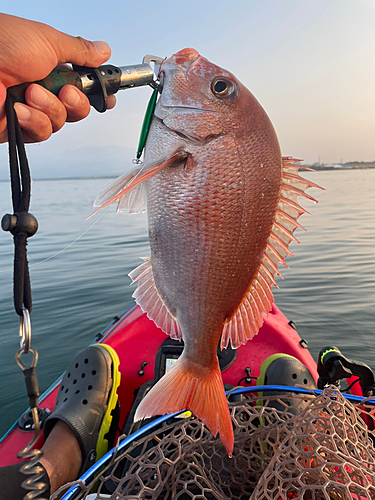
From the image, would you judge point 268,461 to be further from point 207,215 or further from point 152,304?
point 207,215

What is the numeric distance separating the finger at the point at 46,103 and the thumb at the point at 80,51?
0.67 ft

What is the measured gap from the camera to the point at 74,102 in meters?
1.53

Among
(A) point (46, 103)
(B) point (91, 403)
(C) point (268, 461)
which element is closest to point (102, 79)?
(A) point (46, 103)

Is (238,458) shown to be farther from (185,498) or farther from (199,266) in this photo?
(199,266)

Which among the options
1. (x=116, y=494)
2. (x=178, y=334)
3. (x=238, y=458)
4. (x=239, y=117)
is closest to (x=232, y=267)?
(x=178, y=334)

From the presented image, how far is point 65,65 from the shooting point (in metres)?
1.63

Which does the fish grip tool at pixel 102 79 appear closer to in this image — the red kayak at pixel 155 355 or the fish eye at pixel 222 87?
the fish eye at pixel 222 87

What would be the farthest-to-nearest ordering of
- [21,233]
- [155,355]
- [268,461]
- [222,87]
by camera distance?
[155,355], [268,461], [222,87], [21,233]

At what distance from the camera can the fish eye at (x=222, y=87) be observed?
4.39ft

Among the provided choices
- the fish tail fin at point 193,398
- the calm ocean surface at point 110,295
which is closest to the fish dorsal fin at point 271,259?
the fish tail fin at point 193,398

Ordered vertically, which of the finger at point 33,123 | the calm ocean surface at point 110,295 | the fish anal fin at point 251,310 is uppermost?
the finger at point 33,123

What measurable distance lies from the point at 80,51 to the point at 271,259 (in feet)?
4.26

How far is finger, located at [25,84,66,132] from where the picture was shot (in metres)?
1.40

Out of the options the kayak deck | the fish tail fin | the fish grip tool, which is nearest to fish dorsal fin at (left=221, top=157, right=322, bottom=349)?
the fish tail fin
